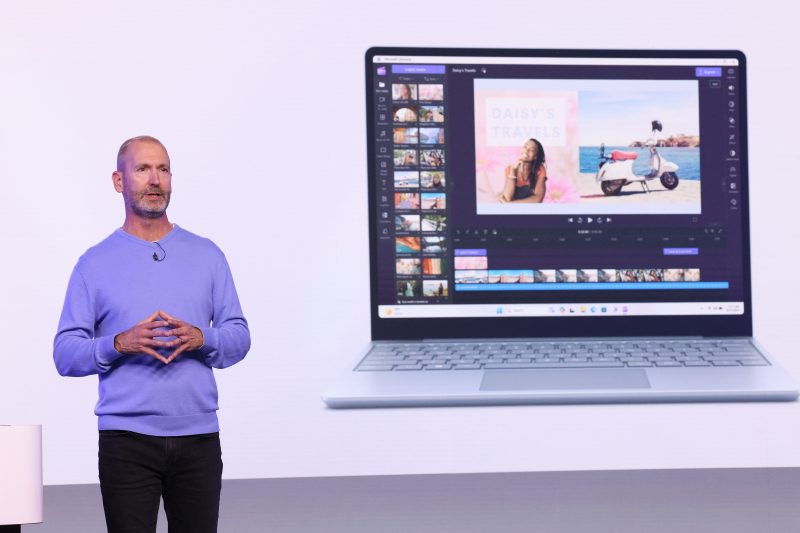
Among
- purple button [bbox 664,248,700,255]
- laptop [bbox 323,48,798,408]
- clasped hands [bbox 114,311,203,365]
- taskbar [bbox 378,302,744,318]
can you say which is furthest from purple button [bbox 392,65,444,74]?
clasped hands [bbox 114,311,203,365]

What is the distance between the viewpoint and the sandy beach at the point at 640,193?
8.22 feet

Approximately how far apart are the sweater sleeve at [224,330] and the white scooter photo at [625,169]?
40.7 inches

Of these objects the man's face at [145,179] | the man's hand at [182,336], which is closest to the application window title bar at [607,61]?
the man's face at [145,179]

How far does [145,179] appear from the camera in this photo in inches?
74.6

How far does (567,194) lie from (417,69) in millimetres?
487

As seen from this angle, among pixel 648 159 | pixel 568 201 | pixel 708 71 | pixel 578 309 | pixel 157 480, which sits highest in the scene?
pixel 708 71

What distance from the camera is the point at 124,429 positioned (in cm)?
180

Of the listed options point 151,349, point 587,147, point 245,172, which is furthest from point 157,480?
point 587,147

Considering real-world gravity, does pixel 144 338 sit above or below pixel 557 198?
below

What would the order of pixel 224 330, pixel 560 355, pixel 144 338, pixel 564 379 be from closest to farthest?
pixel 144 338
pixel 224 330
pixel 564 379
pixel 560 355

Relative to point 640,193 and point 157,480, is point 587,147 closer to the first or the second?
point 640,193

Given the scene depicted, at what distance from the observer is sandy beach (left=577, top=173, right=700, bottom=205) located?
2.51 meters

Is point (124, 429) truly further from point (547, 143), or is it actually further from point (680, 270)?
point (680, 270)

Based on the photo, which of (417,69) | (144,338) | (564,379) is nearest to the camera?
(144,338)
